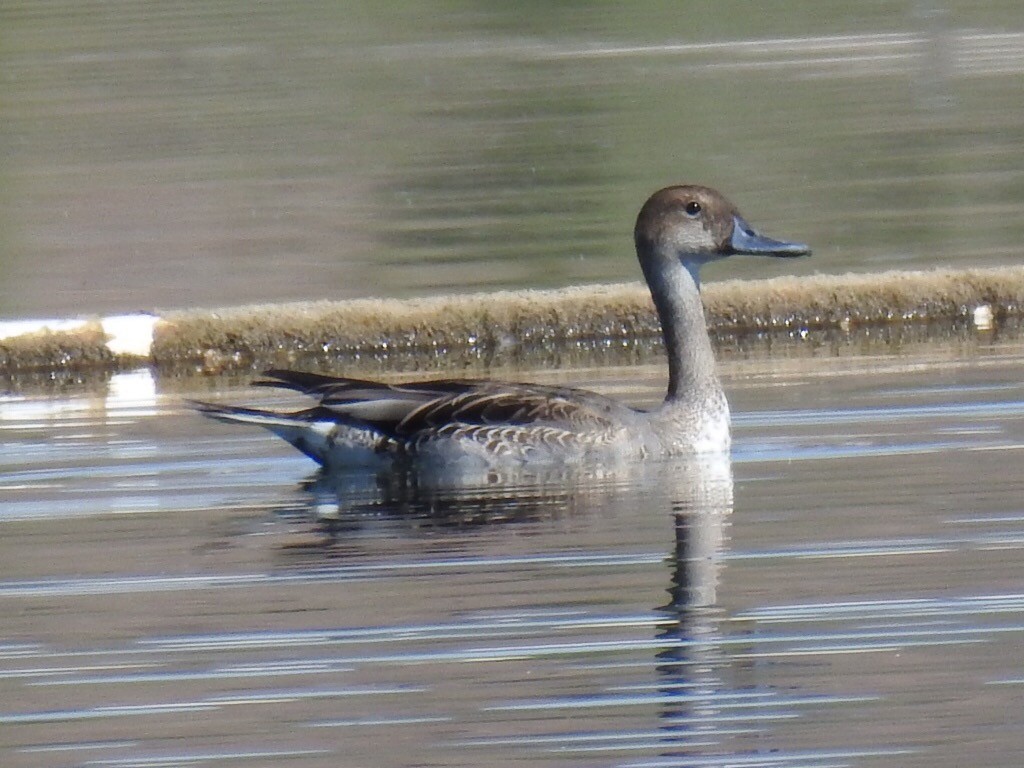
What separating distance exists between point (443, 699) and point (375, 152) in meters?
17.1

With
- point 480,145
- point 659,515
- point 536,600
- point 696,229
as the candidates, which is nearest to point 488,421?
point 696,229

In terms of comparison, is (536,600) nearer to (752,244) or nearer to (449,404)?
(449,404)

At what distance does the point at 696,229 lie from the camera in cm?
1103

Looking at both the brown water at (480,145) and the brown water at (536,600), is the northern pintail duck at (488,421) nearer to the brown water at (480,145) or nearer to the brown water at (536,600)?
the brown water at (536,600)

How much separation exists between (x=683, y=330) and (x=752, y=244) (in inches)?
19.1

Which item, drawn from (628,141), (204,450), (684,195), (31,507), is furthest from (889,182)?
(31,507)

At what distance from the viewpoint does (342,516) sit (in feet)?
29.9

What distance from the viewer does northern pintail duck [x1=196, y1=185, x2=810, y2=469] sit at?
10.1m

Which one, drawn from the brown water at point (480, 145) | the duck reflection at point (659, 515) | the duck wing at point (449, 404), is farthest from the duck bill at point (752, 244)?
the brown water at point (480, 145)

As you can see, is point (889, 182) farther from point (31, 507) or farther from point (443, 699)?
point (443, 699)

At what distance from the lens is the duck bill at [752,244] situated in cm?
1098

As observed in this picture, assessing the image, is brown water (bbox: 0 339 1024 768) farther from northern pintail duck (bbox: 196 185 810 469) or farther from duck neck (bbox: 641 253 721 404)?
duck neck (bbox: 641 253 721 404)

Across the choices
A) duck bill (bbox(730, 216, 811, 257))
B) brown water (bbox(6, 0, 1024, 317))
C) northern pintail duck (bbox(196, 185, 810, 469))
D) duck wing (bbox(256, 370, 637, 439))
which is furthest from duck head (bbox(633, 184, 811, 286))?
brown water (bbox(6, 0, 1024, 317))

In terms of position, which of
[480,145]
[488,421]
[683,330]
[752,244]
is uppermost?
[480,145]
